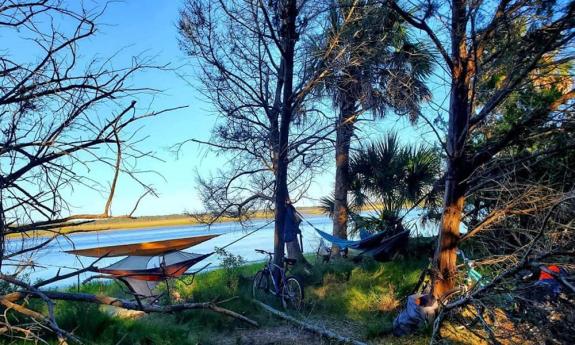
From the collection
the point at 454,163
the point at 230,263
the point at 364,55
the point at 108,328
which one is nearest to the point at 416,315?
the point at 454,163

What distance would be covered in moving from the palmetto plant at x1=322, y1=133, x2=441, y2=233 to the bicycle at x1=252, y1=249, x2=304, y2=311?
330 cm

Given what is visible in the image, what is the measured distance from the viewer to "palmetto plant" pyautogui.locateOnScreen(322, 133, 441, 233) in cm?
1097

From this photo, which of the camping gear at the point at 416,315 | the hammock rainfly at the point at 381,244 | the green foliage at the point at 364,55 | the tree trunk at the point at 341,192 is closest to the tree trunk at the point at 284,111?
the green foliage at the point at 364,55

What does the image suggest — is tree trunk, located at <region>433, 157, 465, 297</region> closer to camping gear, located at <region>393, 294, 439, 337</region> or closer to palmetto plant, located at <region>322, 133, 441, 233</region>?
camping gear, located at <region>393, 294, 439, 337</region>

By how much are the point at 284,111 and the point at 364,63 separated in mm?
1781

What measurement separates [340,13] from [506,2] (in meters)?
4.95

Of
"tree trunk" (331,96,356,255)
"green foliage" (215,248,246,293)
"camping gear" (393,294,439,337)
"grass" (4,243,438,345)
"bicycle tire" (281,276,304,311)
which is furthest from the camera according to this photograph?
"tree trunk" (331,96,356,255)

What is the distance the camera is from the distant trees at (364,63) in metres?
8.23

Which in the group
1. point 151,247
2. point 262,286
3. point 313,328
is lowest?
point 313,328

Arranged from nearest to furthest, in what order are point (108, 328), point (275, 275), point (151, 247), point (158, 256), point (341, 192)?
point (108, 328) → point (275, 275) → point (151, 247) → point (158, 256) → point (341, 192)

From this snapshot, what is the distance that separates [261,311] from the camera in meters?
7.59

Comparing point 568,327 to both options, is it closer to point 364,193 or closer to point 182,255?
point 182,255

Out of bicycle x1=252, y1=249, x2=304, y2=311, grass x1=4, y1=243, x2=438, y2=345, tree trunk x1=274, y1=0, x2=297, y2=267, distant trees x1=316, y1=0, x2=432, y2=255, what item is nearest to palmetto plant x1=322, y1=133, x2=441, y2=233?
distant trees x1=316, y1=0, x2=432, y2=255

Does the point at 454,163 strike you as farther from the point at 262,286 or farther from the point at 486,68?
the point at 262,286
